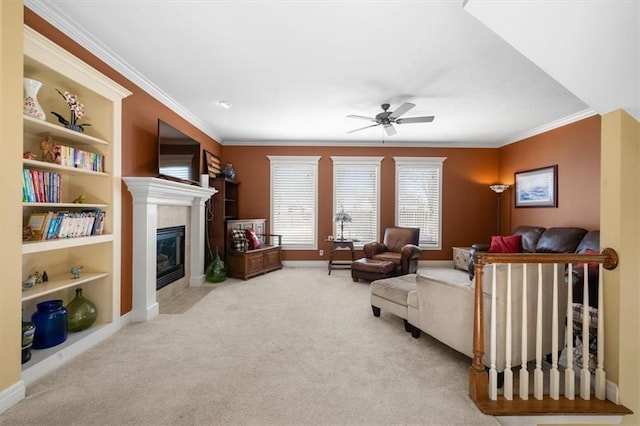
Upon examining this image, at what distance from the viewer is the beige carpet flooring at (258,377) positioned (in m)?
1.72

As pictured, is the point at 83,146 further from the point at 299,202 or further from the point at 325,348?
the point at 299,202

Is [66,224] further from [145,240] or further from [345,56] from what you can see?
[345,56]

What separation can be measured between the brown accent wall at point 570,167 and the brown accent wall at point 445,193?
2.39 feet

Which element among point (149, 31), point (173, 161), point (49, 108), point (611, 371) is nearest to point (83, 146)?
point (49, 108)

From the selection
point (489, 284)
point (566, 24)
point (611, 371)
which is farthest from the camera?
point (489, 284)

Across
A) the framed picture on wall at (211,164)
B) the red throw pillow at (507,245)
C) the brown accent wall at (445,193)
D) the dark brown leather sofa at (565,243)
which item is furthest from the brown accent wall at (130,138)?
the red throw pillow at (507,245)

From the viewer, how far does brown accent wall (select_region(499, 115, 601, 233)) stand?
405cm

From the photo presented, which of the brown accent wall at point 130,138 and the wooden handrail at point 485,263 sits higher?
the brown accent wall at point 130,138

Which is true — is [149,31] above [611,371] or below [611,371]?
above

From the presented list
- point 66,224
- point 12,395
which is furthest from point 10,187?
point 12,395

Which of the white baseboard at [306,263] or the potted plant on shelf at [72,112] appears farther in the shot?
the white baseboard at [306,263]

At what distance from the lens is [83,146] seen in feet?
9.02

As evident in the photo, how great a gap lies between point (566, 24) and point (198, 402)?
3.16 m

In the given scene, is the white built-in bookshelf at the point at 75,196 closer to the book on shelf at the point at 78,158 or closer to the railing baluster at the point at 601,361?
the book on shelf at the point at 78,158
